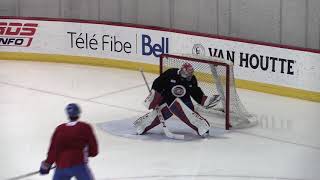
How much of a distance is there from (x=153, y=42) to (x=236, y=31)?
5.07 feet

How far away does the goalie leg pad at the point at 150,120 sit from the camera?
351 inches

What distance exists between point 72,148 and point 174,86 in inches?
142

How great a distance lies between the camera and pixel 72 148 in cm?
535

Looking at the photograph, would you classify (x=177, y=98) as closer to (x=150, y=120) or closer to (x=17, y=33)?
(x=150, y=120)

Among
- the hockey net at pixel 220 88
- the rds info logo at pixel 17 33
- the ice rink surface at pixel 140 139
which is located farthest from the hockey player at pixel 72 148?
the rds info logo at pixel 17 33

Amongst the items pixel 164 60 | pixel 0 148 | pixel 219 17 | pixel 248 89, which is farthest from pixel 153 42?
pixel 0 148

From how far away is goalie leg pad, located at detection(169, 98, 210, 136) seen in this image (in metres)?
8.88

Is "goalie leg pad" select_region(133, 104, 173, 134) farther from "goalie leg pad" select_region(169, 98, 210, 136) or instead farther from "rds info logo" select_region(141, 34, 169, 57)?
"rds info logo" select_region(141, 34, 169, 57)

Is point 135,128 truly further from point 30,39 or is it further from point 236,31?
point 30,39

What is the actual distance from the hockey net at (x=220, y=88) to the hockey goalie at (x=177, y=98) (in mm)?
644

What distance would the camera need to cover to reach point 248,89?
11.9m

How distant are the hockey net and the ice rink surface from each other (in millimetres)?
287

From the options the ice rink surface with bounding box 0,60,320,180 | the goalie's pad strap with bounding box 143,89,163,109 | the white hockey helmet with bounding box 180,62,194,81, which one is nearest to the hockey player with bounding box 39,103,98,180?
the ice rink surface with bounding box 0,60,320,180

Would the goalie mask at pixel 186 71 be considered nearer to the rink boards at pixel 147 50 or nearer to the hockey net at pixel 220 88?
the hockey net at pixel 220 88
